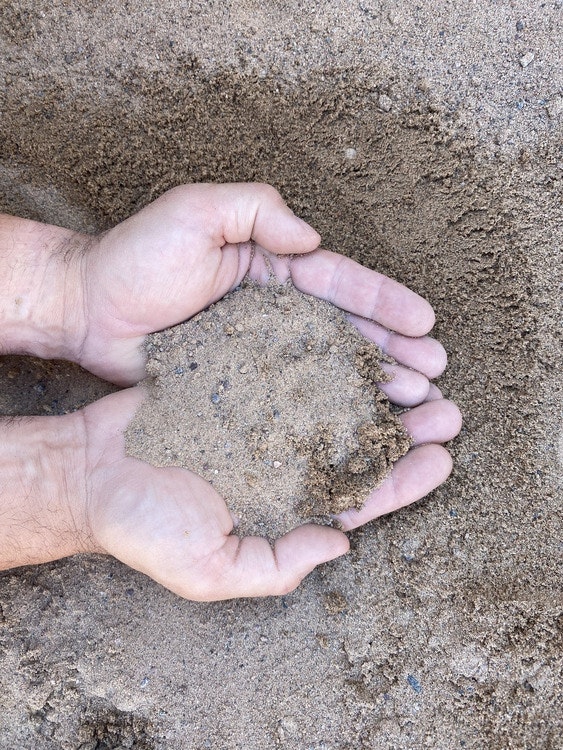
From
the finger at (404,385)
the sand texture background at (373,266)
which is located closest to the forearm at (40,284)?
the sand texture background at (373,266)

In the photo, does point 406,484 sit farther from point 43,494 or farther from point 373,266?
point 43,494

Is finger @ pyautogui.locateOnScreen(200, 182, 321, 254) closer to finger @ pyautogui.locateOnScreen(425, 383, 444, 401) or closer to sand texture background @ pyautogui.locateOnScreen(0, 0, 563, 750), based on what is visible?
sand texture background @ pyautogui.locateOnScreen(0, 0, 563, 750)

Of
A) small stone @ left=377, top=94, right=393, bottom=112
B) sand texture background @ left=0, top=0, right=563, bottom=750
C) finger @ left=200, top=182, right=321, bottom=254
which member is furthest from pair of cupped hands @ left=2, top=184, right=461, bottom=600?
small stone @ left=377, top=94, right=393, bottom=112

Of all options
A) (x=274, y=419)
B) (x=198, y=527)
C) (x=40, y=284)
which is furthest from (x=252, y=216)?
(x=198, y=527)

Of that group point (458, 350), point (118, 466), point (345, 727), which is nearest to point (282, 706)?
point (345, 727)

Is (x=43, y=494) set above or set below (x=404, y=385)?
below
